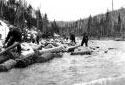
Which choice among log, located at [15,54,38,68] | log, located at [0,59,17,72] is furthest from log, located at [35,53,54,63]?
log, located at [0,59,17,72]

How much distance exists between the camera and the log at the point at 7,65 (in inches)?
418

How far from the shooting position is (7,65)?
10938 millimetres

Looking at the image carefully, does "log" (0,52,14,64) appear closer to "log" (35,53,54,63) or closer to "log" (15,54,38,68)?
"log" (15,54,38,68)

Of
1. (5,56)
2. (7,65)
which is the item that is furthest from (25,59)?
(7,65)

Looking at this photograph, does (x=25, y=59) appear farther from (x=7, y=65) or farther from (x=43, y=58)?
(x=43, y=58)

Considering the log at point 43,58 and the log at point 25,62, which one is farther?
the log at point 43,58

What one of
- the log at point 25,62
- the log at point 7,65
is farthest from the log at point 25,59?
the log at point 7,65

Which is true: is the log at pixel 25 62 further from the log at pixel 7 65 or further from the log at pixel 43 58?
the log at pixel 43 58

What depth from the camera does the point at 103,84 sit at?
5289mm

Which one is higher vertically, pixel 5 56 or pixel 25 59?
pixel 5 56

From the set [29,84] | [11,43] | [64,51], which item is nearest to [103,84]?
[29,84]

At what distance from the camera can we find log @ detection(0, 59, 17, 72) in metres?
10.6

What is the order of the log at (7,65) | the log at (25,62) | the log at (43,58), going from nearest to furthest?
the log at (7,65) → the log at (25,62) → the log at (43,58)

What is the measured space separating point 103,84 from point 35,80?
12.5 feet
